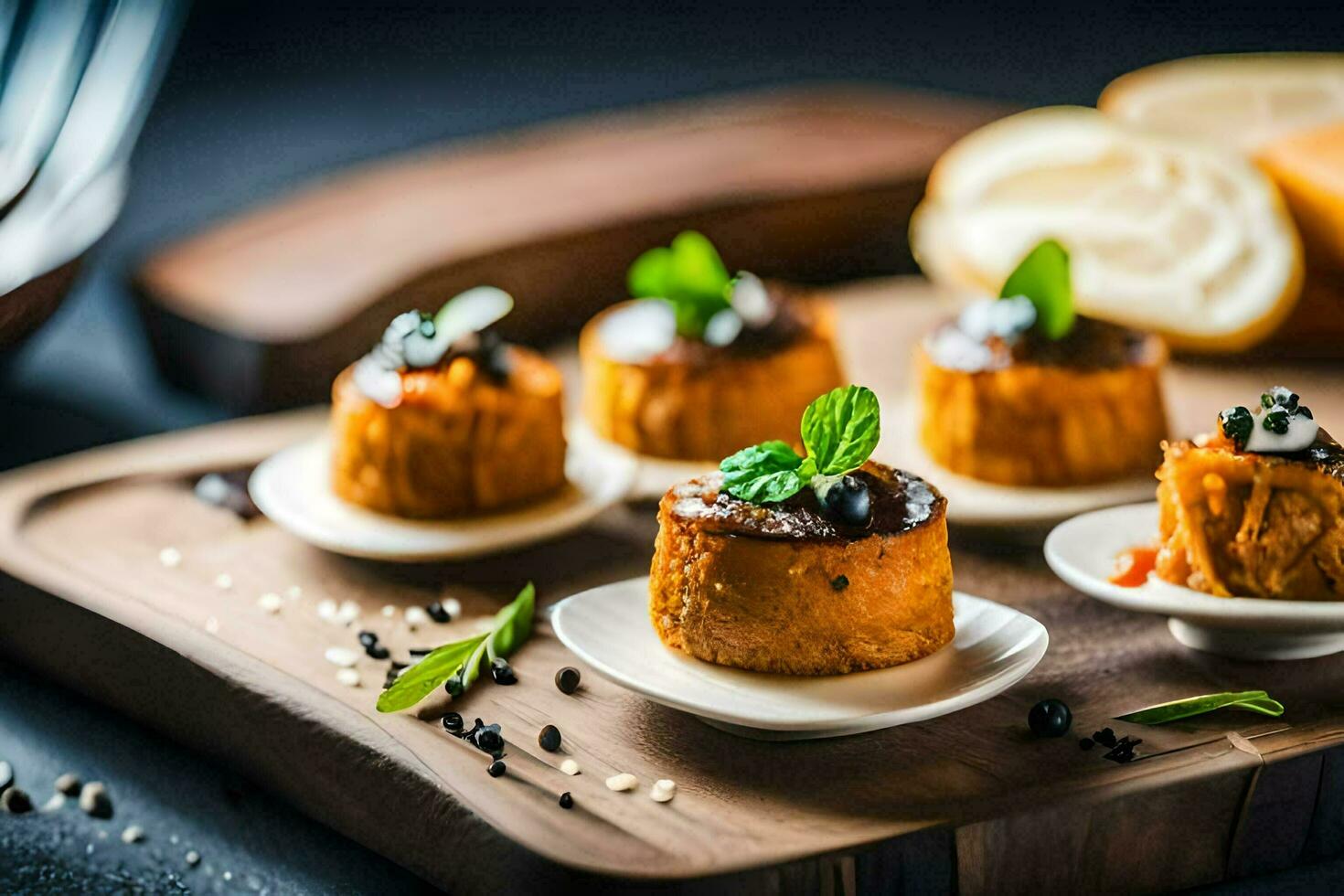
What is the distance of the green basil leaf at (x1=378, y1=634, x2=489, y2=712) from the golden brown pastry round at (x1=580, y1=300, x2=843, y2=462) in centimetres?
95

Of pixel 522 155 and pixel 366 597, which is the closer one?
pixel 366 597

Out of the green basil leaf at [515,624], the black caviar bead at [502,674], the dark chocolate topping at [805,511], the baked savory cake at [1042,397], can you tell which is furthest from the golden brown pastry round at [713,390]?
the black caviar bead at [502,674]

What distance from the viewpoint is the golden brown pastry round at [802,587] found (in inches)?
95.7

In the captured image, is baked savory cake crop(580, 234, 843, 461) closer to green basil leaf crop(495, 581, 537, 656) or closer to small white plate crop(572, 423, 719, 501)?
small white plate crop(572, 423, 719, 501)

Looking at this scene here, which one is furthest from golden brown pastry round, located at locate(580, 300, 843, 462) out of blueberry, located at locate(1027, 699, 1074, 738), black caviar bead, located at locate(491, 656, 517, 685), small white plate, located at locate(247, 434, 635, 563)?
blueberry, located at locate(1027, 699, 1074, 738)

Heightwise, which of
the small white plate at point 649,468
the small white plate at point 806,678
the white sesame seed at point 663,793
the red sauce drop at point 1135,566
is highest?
the red sauce drop at point 1135,566

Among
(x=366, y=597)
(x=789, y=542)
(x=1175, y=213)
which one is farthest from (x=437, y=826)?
(x=1175, y=213)

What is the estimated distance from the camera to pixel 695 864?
2.10 metres

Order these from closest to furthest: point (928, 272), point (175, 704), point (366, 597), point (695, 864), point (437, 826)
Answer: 1. point (695, 864)
2. point (437, 826)
3. point (175, 704)
4. point (366, 597)
5. point (928, 272)

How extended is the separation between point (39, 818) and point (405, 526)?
89cm

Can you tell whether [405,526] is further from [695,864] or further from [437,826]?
[695,864]

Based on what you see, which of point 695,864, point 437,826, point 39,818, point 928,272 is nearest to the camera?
point 695,864

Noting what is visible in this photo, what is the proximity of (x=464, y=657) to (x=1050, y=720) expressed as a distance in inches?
35.5

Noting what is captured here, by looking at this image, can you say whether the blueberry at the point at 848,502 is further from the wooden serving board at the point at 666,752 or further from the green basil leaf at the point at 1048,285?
the green basil leaf at the point at 1048,285
